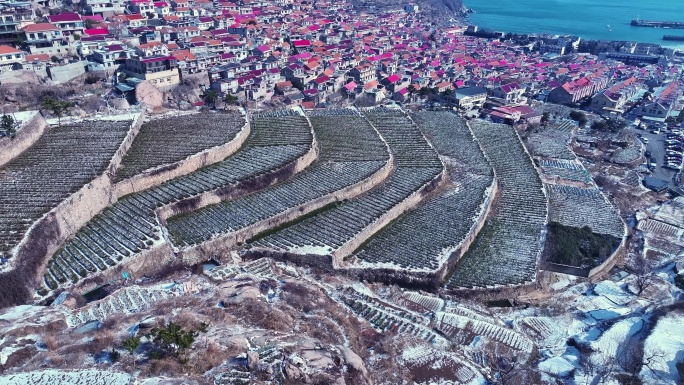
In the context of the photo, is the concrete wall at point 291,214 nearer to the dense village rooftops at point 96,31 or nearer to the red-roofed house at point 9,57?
the red-roofed house at point 9,57

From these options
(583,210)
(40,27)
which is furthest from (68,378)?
(40,27)

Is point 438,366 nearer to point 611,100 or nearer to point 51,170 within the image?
point 51,170

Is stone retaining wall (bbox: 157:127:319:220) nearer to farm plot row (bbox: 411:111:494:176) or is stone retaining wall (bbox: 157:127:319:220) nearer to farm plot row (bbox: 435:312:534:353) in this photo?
farm plot row (bbox: 411:111:494:176)

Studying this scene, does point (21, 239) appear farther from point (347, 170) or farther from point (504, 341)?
point (504, 341)

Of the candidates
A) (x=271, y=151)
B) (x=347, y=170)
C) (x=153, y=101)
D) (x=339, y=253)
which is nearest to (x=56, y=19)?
(x=153, y=101)

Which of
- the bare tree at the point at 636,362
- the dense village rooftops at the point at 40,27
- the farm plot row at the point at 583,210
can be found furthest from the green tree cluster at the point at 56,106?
the bare tree at the point at 636,362
